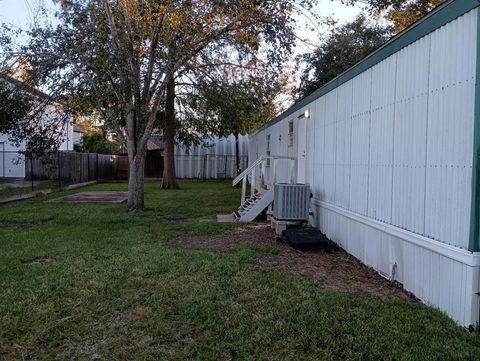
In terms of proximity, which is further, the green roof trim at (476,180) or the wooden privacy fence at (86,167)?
the wooden privacy fence at (86,167)

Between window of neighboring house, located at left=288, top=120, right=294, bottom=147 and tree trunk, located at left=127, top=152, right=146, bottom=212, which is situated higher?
window of neighboring house, located at left=288, top=120, right=294, bottom=147

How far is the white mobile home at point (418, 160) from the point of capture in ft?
12.5

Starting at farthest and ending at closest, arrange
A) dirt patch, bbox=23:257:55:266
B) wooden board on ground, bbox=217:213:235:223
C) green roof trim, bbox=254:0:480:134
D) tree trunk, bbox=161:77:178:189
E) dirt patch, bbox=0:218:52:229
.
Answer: tree trunk, bbox=161:77:178:189 → wooden board on ground, bbox=217:213:235:223 → dirt patch, bbox=0:218:52:229 → dirt patch, bbox=23:257:55:266 → green roof trim, bbox=254:0:480:134

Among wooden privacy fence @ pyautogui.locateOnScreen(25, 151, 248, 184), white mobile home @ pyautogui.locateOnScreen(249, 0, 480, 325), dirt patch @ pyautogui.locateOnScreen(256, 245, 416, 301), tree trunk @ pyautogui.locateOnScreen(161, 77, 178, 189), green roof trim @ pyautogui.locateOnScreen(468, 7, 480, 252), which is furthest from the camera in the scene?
wooden privacy fence @ pyautogui.locateOnScreen(25, 151, 248, 184)

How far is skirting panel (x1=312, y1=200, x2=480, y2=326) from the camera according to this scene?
3.75 meters

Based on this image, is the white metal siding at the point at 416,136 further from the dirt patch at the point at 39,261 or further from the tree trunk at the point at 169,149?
the tree trunk at the point at 169,149

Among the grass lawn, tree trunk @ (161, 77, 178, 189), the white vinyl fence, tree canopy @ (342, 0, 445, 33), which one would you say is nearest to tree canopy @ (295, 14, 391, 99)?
tree canopy @ (342, 0, 445, 33)

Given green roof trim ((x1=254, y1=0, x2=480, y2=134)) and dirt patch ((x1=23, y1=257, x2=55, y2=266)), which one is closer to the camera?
green roof trim ((x1=254, y1=0, x2=480, y2=134))

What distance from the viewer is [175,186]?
2219 cm

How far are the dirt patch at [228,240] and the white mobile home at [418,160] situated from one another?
1360 mm

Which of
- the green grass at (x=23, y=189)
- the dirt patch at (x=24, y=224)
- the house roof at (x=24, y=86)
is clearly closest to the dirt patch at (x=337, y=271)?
the dirt patch at (x=24, y=224)

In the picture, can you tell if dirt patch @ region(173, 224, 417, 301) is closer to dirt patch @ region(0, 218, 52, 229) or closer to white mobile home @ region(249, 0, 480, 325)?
white mobile home @ region(249, 0, 480, 325)

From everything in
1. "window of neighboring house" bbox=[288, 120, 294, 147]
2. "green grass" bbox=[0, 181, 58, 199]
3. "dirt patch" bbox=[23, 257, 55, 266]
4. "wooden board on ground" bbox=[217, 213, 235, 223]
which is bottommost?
"dirt patch" bbox=[23, 257, 55, 266]

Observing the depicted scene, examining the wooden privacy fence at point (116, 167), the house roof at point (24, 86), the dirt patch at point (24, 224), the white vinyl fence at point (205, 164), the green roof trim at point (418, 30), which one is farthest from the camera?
the white vinyl fence at point (205, 164)
